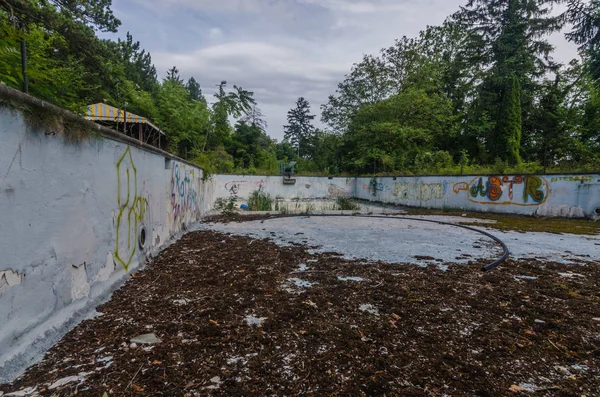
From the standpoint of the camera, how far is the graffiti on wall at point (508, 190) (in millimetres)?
9227

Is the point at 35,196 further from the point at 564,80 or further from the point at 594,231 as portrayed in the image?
the point at 564,80

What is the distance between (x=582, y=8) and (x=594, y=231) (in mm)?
14095

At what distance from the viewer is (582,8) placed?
537 inches

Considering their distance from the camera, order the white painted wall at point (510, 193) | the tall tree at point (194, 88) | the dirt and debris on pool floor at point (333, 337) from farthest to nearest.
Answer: the tall tree at point (194, 88)
the white painted wall at point (510, 193)
the dirt and debris on pool floor at point (333, 337)

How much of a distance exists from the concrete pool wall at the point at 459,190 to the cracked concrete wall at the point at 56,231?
7.48 metres

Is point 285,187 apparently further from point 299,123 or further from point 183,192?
point 299,123

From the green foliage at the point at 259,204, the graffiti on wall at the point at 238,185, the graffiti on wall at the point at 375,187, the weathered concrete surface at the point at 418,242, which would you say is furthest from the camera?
the graffiti on wall at the point at 238,185

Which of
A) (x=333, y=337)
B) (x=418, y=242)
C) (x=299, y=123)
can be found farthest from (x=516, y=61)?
(x=299, y=123)

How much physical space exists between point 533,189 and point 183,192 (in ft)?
35.7

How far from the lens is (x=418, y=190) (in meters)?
13.3

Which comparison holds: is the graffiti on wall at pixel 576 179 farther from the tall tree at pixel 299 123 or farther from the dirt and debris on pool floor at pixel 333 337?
the tall tree at pixel 299 123

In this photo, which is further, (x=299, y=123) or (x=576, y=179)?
(x=299, y=123)

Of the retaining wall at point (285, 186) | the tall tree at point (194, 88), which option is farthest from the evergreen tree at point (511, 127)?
the tall tree at point (194, 88)

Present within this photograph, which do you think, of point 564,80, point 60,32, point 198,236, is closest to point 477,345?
Answer: point 198,236
